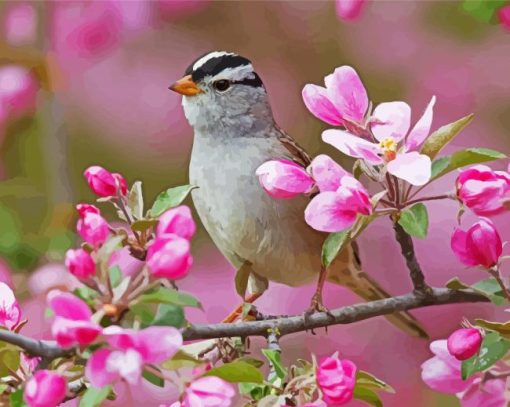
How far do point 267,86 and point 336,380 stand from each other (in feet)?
3.18

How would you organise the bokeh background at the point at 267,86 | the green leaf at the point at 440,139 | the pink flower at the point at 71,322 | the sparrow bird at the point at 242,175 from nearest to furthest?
1. the pink flower at the point at 71,322
2. the green leaf at the point at 440,139
3. the sparrow bird at the point at 242,175
4. the bokeh background at the point at 267,86

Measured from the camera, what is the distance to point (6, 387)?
59 centimetres

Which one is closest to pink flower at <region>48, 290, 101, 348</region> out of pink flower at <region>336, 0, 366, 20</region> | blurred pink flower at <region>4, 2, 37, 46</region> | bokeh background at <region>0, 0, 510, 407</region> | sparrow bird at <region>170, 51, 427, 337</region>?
sparrow bird at <region>170, 51, 427, 337</region>

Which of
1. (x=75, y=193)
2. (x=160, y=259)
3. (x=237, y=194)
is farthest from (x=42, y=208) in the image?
(x=160, y=259)

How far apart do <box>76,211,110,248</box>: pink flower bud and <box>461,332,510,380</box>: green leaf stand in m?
A: 0.24

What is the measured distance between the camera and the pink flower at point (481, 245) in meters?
0.63

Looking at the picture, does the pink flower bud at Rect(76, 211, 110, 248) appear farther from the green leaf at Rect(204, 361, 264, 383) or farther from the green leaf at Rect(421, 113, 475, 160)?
the green leaf at Rect(421, 113, 475, 160)

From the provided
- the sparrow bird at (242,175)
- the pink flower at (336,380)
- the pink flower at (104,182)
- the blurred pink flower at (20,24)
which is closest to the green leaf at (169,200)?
the pink flower at (104,182)

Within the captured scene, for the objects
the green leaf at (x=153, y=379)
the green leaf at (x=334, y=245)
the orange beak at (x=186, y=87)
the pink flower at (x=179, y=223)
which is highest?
the orange beak at (x=186, y=87)

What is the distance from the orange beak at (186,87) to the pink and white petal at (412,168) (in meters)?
0.33

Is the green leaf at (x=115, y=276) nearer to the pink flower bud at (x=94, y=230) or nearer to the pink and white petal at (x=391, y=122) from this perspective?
the pink flower bud at (x=94, y=230)

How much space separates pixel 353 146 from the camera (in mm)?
585

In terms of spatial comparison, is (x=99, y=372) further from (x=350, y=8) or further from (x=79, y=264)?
(x=350, y=8)

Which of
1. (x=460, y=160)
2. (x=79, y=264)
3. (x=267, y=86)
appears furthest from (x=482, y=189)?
(x=267, y=86)
